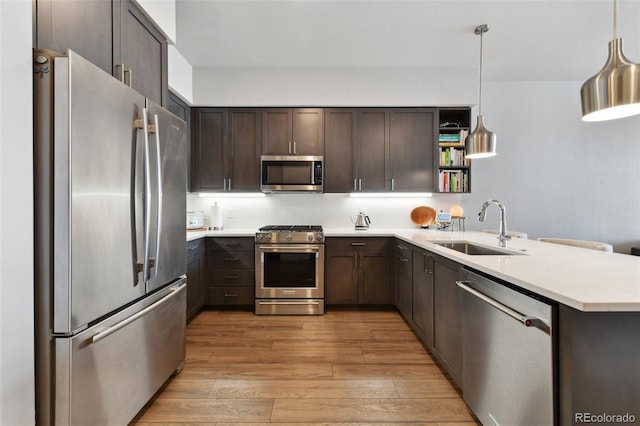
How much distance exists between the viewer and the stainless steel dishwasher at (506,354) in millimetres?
1154

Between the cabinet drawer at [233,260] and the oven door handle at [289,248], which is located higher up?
the oven door handle at [289,248]

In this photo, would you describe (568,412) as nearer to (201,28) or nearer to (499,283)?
(499,283)

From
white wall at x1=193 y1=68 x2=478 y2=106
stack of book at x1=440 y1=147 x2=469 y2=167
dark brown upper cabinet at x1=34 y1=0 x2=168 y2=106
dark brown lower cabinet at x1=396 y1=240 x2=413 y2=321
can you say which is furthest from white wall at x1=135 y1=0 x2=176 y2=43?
stack of book at x1=440 y1=147 x2=469 y2=167

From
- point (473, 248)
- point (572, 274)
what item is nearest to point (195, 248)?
point (473, 248)

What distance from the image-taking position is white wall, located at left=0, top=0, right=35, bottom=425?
1098 millimetres

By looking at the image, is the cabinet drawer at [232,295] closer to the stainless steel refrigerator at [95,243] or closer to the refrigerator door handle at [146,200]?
the stainless steel refrigerator at [95,243]

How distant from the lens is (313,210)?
4.32 metres

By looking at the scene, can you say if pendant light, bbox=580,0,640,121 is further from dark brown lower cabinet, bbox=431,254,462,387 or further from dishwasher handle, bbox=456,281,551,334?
dark brown lower cabinet, bbox=431,254,462,387

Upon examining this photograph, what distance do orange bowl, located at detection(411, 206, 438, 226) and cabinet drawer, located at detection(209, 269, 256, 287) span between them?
6.95ft

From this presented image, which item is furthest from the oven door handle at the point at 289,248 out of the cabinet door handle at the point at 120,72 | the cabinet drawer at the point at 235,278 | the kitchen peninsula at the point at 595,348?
the kitchen peninsula at the point at 595,348

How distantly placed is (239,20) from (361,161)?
6.48 feet

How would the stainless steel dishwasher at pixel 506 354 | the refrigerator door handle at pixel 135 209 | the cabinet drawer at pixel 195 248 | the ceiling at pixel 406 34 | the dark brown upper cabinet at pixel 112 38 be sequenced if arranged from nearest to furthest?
the stainless steel dishwasher at pixel 506 354 < the dark brown upper cabinet at pixel 112 38 < the refrigerator door handle at pixel 135 209 < the ceiling at pixel 406 34 < the cabinet drawer at pixel 195 248

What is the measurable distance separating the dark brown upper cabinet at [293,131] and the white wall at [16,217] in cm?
281

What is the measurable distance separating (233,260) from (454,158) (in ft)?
9.64
